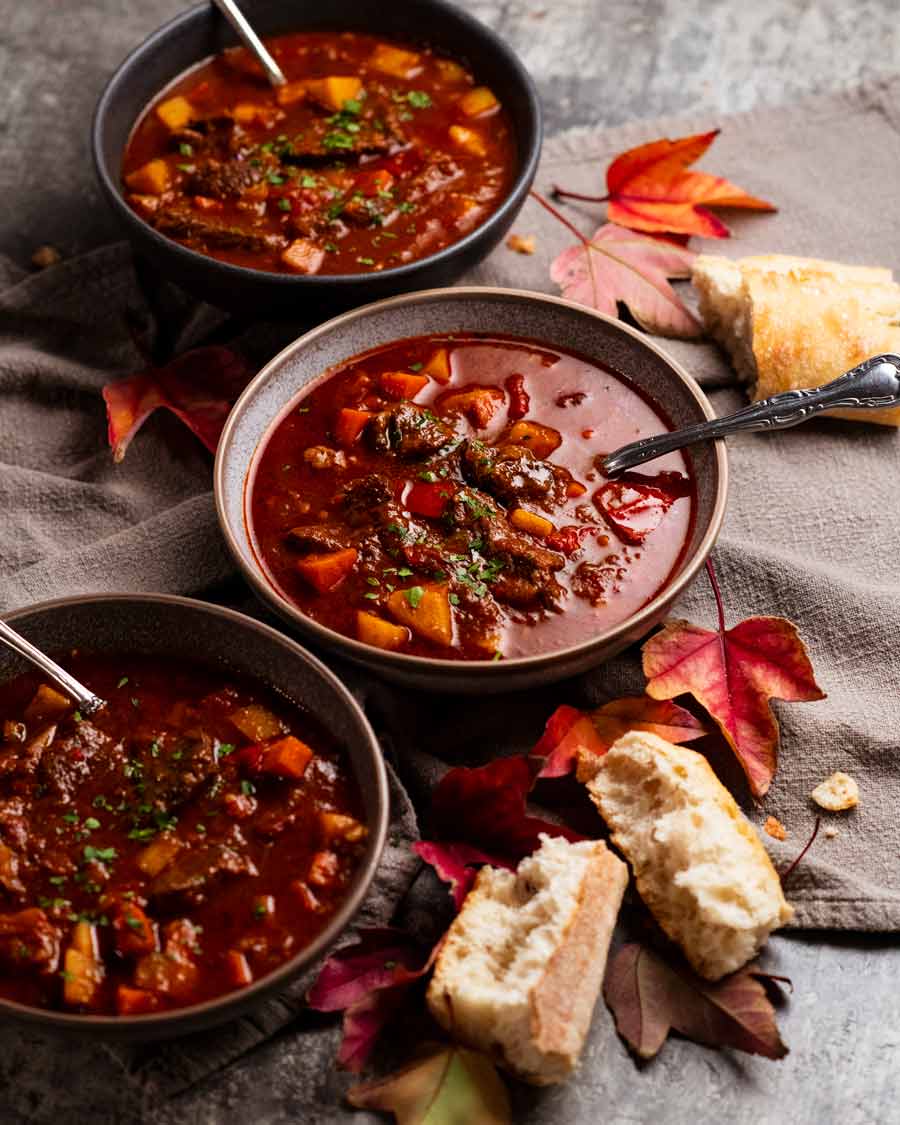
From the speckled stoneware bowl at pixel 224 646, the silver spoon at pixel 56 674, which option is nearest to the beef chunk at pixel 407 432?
the speckled stoneware bowl at pixel 224 646

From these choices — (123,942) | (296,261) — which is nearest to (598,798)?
(123,942)

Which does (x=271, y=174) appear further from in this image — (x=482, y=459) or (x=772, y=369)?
(x=772, y=369)

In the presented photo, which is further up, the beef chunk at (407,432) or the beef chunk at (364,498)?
the beef chunk at (407,432)

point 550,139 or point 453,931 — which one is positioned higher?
point 550,139

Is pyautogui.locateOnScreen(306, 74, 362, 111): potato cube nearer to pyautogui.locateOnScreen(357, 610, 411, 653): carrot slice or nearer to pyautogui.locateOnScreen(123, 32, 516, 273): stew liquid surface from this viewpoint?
pyautogui.locateOnScreen(123, 32, 516, 273): stew liquid surface

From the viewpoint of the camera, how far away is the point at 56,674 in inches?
129

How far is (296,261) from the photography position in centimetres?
423

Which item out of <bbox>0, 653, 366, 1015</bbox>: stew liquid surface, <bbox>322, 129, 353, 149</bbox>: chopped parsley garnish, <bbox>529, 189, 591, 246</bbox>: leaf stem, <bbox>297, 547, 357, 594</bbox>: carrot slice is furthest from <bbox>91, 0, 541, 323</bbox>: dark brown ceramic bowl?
<bbox>0, 653, 366, 1015</bbox>: stew liquid surface

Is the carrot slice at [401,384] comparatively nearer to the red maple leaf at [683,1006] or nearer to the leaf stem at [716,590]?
the leaf stem at [716,590]

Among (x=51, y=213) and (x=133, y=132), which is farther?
(x=51, y=213)

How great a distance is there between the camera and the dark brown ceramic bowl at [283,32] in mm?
4137

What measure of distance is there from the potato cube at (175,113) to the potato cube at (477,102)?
0.96m

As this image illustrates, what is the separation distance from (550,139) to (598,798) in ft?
9.39

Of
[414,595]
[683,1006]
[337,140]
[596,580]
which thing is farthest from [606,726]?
[337,140]
